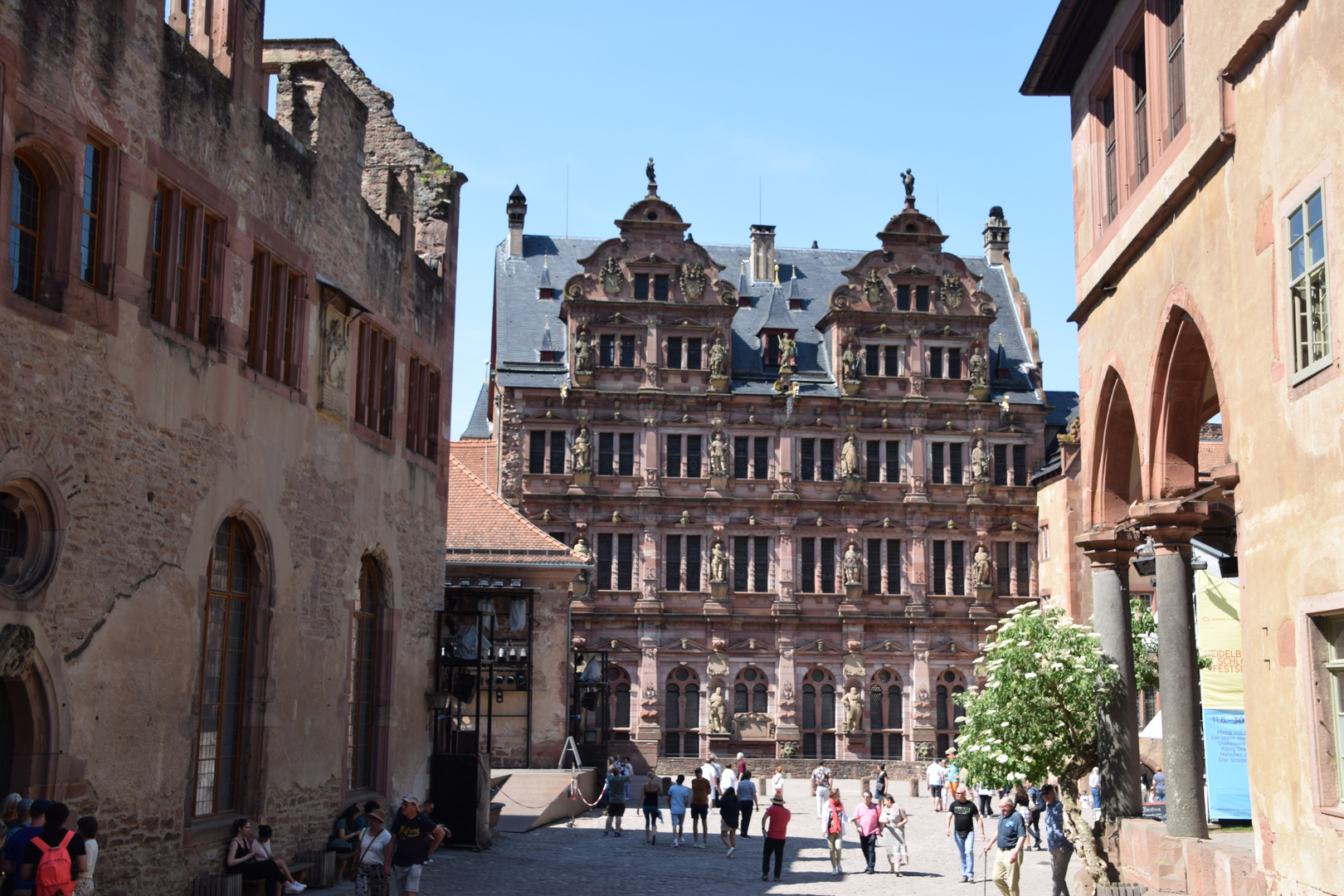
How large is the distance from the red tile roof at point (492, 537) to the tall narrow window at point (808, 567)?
50.6ft

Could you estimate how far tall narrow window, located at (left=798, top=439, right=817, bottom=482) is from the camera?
45562 millimetres

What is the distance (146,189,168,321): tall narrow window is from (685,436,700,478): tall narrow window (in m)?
30.8

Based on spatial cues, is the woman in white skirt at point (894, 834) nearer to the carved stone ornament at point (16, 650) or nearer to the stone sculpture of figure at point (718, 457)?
the carved stone ornament at point (16, 650)

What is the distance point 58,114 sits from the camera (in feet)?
41.7

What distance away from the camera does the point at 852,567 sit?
4500 centimetres

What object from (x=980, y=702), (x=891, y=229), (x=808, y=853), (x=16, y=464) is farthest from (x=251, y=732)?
(x=891, y=229)

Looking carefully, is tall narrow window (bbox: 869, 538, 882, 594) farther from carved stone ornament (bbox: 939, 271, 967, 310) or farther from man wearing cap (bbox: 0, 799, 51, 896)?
man wearing cap (bbox: 0, 799, 51, 896)

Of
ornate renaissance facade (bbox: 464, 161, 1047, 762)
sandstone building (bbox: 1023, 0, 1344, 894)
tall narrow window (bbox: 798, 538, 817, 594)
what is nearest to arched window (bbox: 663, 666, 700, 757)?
ornate renaissance facade (bbox: 464, 161, 1047, 762)

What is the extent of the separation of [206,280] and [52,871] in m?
7.73

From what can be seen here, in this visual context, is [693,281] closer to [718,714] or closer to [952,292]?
[952,292]

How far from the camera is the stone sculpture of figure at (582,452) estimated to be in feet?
144

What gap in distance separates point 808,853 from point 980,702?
9416mm

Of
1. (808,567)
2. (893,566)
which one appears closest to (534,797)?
(808,567)

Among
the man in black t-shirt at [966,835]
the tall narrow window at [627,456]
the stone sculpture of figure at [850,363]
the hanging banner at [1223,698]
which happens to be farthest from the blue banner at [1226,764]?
the stone sculpture of figure at [850,363]
